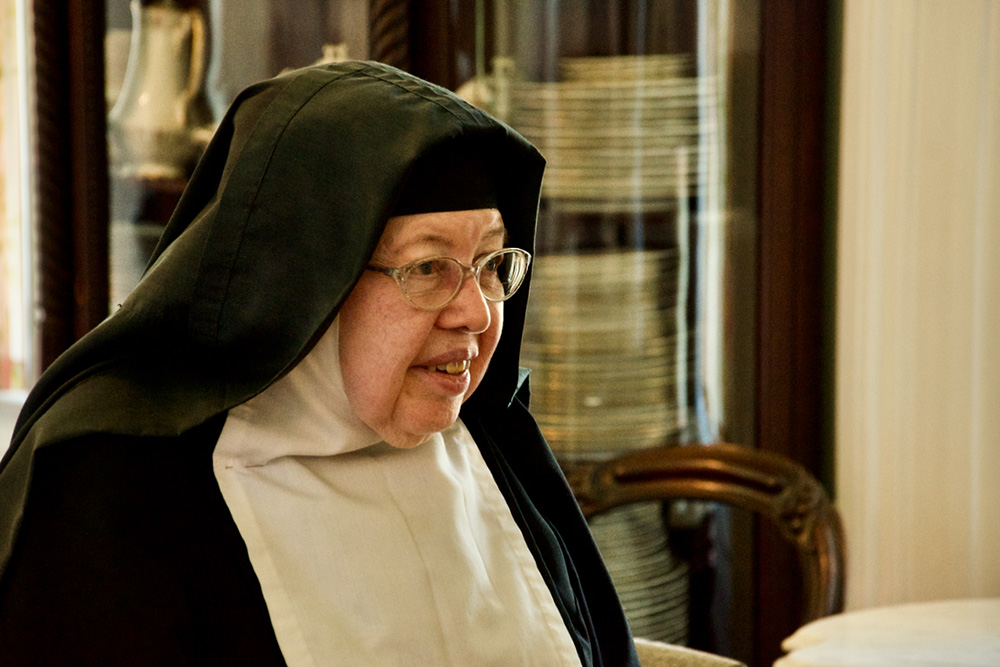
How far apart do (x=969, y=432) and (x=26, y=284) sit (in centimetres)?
253

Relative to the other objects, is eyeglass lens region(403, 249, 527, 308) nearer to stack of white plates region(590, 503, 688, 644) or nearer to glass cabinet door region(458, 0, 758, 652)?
glass cabinet door region(458, 0, 758, 652)

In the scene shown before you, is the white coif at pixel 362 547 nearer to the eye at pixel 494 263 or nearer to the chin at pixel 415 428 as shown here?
the chin at pixel 415 428

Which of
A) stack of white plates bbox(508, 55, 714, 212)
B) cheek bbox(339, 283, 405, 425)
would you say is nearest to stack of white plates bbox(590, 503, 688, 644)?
stack of white plates bbox(508, 55, 714, 212)

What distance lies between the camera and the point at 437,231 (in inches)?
45.4

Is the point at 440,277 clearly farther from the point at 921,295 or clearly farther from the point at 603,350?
the point at 921,295

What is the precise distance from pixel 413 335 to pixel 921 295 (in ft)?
4.13

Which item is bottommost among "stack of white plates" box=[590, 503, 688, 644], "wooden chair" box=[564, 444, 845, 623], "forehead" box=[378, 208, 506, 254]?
"stack of white plates" box=[590, 503, 688, 644]

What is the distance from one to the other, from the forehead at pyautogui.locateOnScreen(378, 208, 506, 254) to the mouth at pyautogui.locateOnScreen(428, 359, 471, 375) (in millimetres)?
131

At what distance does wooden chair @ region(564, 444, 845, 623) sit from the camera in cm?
183

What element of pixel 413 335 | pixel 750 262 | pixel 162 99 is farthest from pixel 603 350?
pixel 162 99

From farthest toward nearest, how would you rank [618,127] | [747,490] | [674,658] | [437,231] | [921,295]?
[618,127]
[921,295]
[747,490]
[674,658]
[437,231]

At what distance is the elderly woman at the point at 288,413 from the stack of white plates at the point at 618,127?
0.95 meters

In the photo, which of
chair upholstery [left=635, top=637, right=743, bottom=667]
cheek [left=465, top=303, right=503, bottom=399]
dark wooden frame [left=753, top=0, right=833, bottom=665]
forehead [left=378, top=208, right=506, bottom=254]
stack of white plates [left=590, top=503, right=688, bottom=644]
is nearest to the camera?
forehead [left=378, top=208, right=506, bottom=254]

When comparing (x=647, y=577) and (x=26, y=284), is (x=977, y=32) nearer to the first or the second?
(x=647, y=577)
